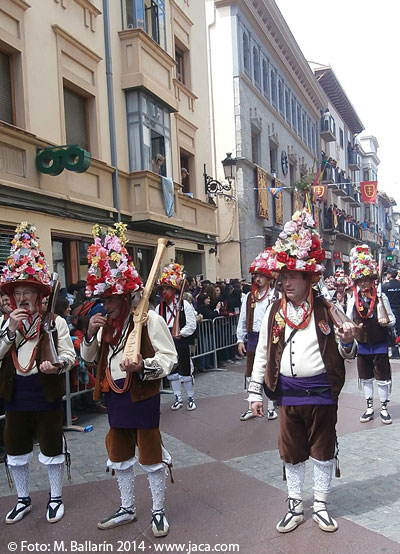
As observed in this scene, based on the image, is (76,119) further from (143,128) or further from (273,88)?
(273,88)

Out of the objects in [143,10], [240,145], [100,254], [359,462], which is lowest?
[359,462]

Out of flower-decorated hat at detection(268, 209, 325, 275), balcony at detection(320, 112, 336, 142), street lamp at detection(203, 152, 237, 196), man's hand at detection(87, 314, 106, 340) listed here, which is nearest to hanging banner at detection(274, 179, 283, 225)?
street lamp at detection(203, 152, 237, 196)

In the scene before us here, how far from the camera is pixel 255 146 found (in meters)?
23.0

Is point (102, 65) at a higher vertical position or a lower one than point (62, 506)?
higher

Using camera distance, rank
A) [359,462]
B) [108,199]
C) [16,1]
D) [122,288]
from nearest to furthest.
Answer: [122,288] → [359,462] → [16,1] → [108,199]

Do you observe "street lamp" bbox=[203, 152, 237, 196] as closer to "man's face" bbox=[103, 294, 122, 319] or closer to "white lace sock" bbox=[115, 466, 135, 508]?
"man's face" bbox=[103, 294, 122, 319]

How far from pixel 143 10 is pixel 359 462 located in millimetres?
12171

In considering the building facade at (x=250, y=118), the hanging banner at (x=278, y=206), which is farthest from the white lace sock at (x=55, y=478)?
the hanging banner at (x=278, y=206)

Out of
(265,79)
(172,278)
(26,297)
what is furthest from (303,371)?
(265,79)

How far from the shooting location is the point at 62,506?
4.19 metres

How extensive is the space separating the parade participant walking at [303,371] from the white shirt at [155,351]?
2.42 ft

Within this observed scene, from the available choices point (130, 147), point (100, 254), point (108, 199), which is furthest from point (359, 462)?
point (130, 147)

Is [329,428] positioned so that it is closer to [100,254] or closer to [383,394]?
[100,254]

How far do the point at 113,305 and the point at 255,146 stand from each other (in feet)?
66.3
